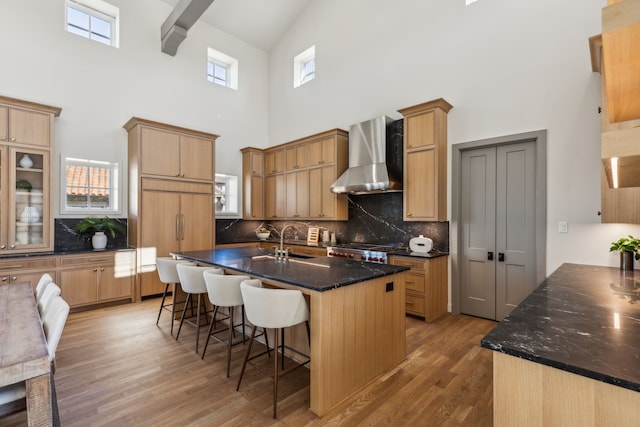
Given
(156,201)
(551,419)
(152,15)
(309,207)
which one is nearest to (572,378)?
(551,419)

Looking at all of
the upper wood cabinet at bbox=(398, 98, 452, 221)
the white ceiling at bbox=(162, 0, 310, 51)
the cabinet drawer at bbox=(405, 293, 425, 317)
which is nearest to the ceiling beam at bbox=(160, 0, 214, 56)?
the white ceiling at bbox=(162, 0, 310, 51)

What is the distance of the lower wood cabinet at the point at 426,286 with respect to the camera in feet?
12.6

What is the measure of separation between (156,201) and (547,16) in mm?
5781

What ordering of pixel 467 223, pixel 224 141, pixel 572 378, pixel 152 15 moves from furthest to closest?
pixel 224 141 → pixel 152 15 → pixel 467 223 → pixel 572 378

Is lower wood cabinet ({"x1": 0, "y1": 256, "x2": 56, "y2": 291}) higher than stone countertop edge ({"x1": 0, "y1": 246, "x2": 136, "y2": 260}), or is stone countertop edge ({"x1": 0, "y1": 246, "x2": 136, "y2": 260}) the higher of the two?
stone countertop edge ({"x1": 0, "y1": 246, "x2": 136, "y2": 260})

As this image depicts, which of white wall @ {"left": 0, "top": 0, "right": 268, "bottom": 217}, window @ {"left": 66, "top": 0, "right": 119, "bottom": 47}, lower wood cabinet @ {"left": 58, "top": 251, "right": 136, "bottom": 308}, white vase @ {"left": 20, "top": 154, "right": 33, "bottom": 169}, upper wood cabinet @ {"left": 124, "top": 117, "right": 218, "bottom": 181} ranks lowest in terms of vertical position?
lower wood cabinet @ {"left": 58, "top": 251, "right": 136, "bottom": 308}

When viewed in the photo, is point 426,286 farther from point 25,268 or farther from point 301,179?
point 25,268

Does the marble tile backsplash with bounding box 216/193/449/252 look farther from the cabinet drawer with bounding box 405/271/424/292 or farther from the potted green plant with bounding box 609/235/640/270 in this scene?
the potted green plant with bounding box 609/235/640/270

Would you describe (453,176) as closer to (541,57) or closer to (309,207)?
(541,57)

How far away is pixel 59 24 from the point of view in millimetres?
4539

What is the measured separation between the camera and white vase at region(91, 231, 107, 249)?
14.9 feet

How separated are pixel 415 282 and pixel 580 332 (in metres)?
2.72

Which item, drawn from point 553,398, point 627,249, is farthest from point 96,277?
point 627,249

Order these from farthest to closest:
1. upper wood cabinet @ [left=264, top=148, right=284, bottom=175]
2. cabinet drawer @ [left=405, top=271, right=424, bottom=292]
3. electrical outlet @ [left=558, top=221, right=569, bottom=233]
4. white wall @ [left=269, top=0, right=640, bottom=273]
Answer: upper wood cabinet @ [left=264, top=148, right=284, bottom=175], cabinet drawer @ [left=405, top=271, right=424, bottom=292], electrical outlet @ [left=558, top=221, right=569, bottom=233], white wall @ [left=269, top=0, right=640, bottom=273]
